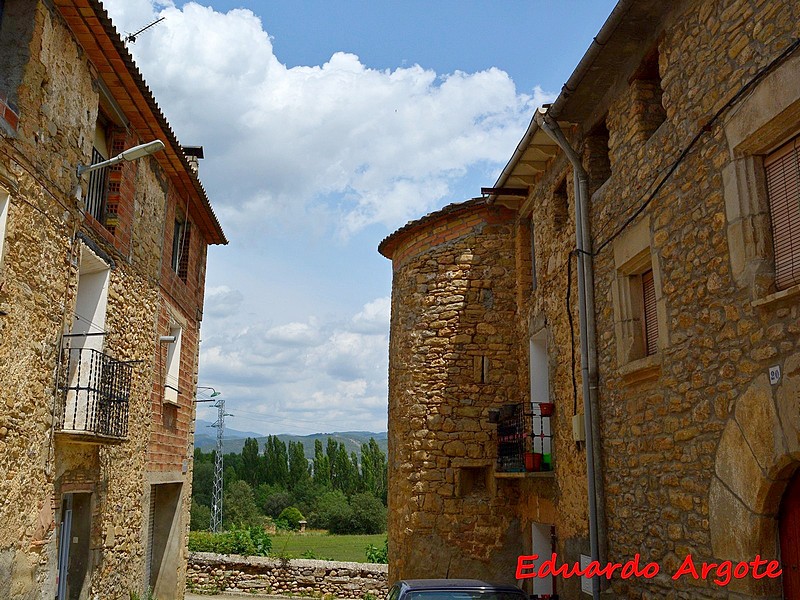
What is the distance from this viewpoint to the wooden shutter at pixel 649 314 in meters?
7.14

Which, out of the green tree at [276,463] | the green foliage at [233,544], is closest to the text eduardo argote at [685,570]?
the green foliage at [233,544]

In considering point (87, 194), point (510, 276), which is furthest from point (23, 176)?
point (510, 276)

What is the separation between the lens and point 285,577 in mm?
18859

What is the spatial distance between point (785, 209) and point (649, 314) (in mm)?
2265

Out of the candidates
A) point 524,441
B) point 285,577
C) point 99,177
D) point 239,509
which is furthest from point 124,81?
point 239,509

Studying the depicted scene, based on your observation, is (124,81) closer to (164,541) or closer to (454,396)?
(454,396)

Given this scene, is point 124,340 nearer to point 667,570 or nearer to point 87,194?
point 87,194

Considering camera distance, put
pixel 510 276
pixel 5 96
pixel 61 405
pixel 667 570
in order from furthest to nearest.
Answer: pixel 510 276 → pixel 61 405 → pixel 5 96 → pixel 667 570

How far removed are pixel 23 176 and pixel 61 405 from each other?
97.0 inches

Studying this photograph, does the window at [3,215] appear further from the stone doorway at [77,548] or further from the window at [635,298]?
the window at [635,298]

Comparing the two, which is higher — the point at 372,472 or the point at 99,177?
the point at 99,177

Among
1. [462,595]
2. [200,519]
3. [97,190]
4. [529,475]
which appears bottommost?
[200,519]

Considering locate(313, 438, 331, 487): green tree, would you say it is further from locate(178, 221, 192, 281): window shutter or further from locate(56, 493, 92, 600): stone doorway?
locate(56, 493, 92, 600): stone doorway

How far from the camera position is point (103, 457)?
9.16 m
